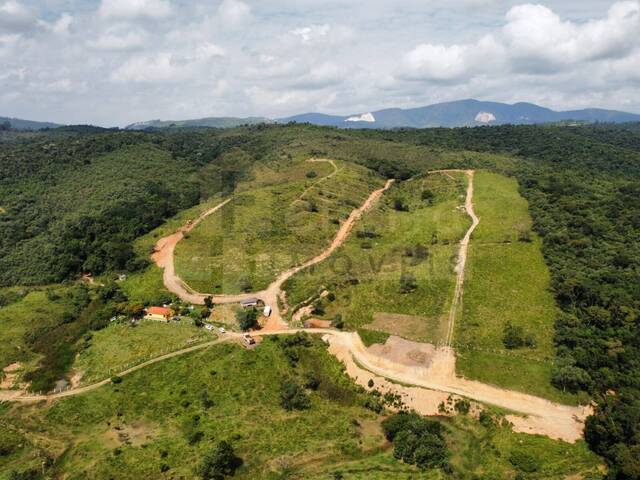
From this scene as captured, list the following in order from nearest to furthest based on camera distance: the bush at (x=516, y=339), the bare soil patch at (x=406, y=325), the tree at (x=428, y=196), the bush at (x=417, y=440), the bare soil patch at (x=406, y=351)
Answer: the bush at (x=417, y=440)
the bare soil patch at (x=406, y=351)
the bush at (x=516, y=339)
the bare soil patch at (x=406, y=325)
the tree at (x=428, y=196)

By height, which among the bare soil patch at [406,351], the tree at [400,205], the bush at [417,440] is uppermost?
the tree at [400,205]

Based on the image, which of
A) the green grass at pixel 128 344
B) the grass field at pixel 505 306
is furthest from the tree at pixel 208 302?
the grass field at pixel 505 306

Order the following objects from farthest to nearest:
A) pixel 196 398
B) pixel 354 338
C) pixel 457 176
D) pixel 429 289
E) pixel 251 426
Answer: pixel 457 176
pixel 429 289
pixel 354 338
pixel 196 398
pixel 251 426

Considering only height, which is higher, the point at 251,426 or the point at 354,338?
the point at 354,338

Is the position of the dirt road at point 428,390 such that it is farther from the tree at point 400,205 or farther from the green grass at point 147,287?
the tree at point 400,205

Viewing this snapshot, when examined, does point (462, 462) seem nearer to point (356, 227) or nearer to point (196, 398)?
point (196, 398)

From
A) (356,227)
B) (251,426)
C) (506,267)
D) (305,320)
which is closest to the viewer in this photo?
(251,426)

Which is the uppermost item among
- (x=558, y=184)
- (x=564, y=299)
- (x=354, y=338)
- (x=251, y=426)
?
(x=558, y=184)

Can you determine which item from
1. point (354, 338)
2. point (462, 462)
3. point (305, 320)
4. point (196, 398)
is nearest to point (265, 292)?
point (305, 320)

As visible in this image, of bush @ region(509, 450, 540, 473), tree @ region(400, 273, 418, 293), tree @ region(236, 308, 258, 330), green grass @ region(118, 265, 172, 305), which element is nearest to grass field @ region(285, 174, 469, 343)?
tree @ region(400, 273, 418, 293)
